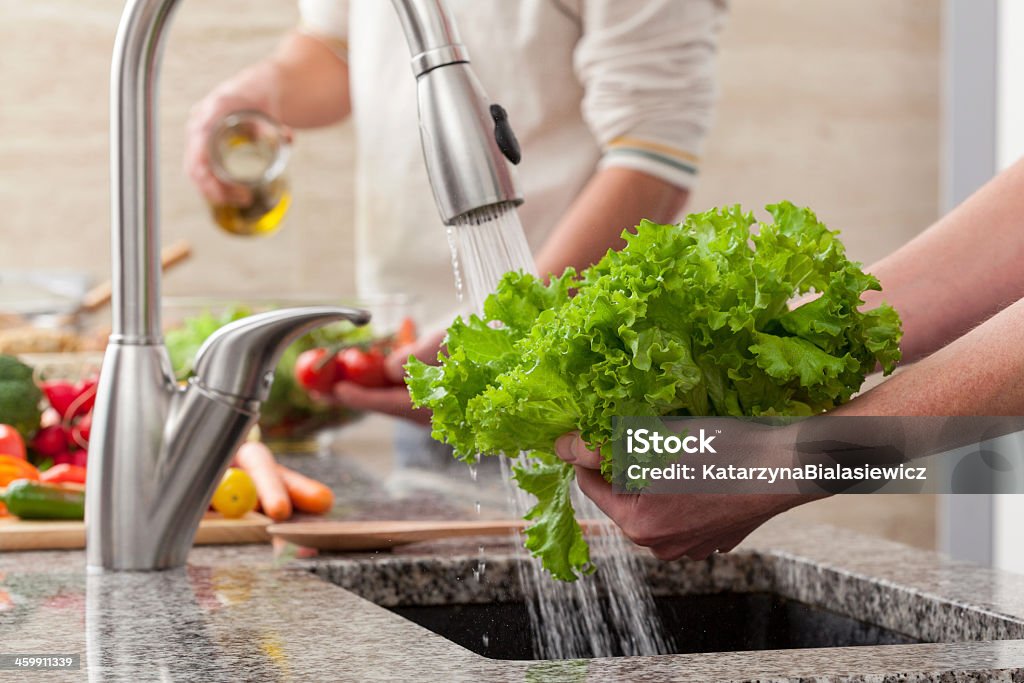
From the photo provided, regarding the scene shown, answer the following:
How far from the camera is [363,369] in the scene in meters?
1.77

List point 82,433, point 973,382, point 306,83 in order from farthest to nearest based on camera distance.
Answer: point 306,83 < point 82,433 < point 973,382

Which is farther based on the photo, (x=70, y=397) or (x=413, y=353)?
(x=70, y=397)

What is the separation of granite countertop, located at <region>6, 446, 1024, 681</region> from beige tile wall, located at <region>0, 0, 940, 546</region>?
1952mm

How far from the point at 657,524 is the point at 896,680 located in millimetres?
157

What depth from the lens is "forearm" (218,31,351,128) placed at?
2.20 metres

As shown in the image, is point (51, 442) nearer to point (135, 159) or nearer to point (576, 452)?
point (135, 159)

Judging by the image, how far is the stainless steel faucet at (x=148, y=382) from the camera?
1.01 m

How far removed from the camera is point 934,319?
3.26 ft

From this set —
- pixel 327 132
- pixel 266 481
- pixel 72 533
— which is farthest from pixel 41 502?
pixel 327 132

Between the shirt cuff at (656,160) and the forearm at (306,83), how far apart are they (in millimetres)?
782

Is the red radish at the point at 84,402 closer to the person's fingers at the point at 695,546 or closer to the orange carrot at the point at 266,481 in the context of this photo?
the orange carrot at the point at 266,481

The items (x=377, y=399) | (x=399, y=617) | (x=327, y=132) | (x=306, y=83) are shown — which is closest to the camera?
(x=399, y=617)

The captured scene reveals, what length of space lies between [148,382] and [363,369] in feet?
2.47

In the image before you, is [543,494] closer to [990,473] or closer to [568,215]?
[990,473]
